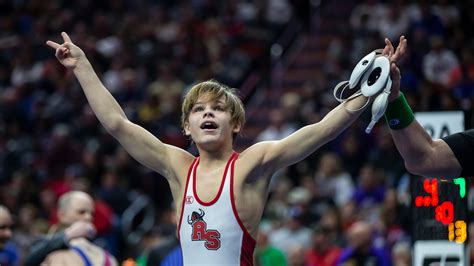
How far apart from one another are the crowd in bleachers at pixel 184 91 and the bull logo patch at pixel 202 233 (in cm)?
515

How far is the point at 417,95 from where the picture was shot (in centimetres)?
1321

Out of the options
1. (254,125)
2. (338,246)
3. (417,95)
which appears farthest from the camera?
(254,125)

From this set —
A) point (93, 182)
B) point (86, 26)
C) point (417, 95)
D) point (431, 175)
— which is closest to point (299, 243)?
point (417, 95)

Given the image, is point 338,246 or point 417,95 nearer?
point 338,246

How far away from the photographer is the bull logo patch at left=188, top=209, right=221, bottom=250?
5.00 m

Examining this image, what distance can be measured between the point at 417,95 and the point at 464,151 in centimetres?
811

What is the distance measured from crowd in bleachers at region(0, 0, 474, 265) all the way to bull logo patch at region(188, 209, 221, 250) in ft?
16.9

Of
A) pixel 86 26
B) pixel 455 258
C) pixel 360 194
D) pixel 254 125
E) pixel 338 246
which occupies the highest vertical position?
pixel 86 26

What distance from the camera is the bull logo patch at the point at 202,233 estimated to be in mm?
5000

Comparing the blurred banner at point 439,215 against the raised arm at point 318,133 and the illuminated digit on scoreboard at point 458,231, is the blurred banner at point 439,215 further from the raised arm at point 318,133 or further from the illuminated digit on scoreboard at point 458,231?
the raised arm at point 318,133

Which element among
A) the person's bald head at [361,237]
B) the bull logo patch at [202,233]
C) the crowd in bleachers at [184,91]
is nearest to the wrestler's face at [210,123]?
the bull logo patch at [202,233]

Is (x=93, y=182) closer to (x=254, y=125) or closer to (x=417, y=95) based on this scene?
(x=254, y=125)

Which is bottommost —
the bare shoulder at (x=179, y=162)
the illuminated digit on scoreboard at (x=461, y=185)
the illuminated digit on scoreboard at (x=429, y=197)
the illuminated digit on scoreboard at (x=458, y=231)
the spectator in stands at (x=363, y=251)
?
the bare shoulder at (x=179, y=162)

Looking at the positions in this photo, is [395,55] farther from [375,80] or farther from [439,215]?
[439,215]
